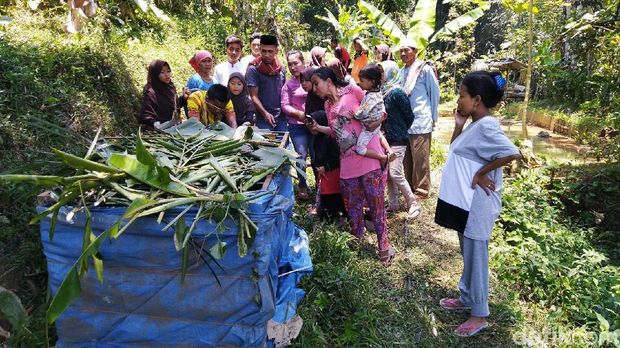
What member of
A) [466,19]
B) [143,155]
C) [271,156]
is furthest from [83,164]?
[466,19]

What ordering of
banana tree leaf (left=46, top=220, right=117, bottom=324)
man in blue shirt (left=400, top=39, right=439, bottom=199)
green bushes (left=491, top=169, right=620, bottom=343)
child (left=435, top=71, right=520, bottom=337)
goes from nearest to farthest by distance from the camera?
banana tree leaf (left=46, top=220, right=117, bottom=324), child (left=435, top=71, right=520, bottom=337), green bushes (left=491, top=169, right=620, bottom=343), man in blue shirt (left=400, top=39, right=439, bottom=199)

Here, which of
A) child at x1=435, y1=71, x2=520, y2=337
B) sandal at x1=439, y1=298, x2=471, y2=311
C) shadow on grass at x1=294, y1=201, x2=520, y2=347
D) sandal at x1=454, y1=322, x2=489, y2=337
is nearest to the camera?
child at x1=435, y1=71, x2=520, y2=337

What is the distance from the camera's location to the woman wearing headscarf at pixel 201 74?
462cm

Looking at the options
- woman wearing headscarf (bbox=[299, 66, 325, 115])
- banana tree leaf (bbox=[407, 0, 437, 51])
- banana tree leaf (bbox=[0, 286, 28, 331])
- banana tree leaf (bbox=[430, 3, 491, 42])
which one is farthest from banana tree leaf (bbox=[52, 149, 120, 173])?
banana tree leaf (bbox=[430, 3, 491, 42])

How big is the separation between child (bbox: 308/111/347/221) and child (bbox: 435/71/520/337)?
1.31 meters

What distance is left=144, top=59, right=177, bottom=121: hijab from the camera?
167 inches

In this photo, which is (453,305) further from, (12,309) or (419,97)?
(12,309)

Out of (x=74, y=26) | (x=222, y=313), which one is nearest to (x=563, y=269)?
(x=222, y=313)

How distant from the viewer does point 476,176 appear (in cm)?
277

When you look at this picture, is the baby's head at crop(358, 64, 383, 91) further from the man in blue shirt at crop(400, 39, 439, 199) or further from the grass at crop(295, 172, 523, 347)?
the man in blue shirt at crop(400, 39, 439, 199)

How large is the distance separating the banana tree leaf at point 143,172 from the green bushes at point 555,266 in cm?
276

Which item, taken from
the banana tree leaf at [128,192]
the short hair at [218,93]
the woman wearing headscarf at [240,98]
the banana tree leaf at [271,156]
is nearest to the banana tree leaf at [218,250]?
the banana tree leaf at [128,192]

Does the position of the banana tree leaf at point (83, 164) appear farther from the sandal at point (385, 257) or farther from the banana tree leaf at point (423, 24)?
the banana tree leaf at point (423, 24)

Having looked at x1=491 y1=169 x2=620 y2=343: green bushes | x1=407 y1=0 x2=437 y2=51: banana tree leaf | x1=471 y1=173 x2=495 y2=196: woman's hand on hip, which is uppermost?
x1=407 y1=0 x2=437 y2=51: banana tree leaf
